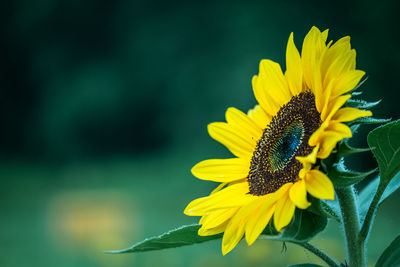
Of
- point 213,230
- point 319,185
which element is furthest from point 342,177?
point 213,230

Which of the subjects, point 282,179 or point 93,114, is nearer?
point 282,179

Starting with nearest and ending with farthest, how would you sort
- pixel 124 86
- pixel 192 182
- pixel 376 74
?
pixel 376 74
pixel 192 182
pixel 124 86

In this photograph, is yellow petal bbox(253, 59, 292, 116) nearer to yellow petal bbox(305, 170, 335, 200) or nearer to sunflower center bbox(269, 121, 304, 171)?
sunflower center bbox(269, 121, 304, 171)

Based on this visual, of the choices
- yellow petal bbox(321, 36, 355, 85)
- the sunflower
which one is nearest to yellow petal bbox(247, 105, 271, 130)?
the sunflower

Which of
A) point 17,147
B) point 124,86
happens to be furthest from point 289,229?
point 17,147

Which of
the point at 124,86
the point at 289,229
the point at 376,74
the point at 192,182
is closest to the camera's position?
the point at 289,229

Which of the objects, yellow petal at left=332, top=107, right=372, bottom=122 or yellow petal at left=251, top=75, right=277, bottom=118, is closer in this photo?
yellow petal at left=332, top=107, right=372, bottom=122

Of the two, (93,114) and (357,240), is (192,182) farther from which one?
(357,240)
